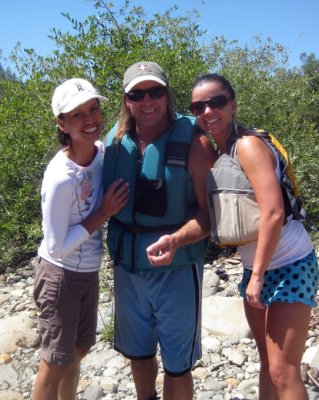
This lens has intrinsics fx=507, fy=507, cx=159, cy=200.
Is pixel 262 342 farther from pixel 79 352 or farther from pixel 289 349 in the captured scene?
pixel 79 352

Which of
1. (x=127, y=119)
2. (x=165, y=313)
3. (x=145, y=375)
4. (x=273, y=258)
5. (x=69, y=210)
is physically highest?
(x=127, y=119)

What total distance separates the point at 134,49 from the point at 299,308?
4.96 meters

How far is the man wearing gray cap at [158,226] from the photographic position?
288 centimetres

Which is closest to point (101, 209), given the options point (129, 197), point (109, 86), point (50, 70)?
point (129, 197)

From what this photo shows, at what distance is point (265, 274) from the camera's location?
9.23 ft

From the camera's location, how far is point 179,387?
306cm

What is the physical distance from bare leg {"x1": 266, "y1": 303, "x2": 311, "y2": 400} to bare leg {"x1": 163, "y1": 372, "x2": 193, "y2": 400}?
2.00 feet

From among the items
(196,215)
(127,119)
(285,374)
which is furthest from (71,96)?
(285,374)

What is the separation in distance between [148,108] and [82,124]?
0.38m

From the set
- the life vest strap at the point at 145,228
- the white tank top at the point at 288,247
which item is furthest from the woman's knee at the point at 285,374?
the life vest strap at the point at 145,228

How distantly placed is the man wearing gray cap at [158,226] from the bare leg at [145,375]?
0.02 meters

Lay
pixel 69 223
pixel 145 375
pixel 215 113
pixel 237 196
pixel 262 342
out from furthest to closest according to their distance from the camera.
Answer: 1. pixel 145 375
2. pixel 262 342
3. pixel 69 223
4. pixel 215 113
5. pixel 237 196

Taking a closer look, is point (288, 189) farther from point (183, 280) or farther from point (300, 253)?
point (183, 280)

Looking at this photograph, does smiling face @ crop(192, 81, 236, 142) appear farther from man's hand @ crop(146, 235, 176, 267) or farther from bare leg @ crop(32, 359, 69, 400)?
bare leg @ crop(32, 359, 69, 400)
